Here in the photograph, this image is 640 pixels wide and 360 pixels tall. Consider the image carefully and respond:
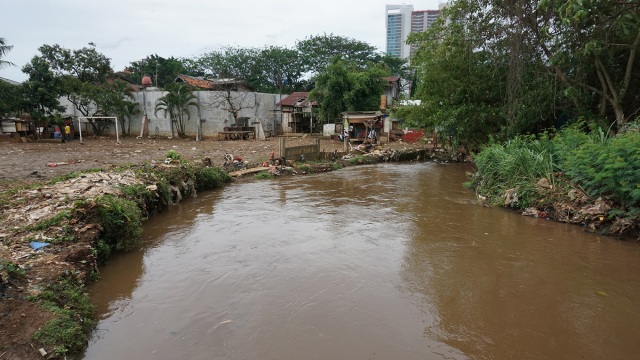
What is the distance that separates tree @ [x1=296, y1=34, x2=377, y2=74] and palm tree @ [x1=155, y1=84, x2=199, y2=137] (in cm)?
1675

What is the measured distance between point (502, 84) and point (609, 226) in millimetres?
9173

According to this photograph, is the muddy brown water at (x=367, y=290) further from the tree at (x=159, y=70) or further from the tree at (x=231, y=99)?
the tree at (x=159, y=70)

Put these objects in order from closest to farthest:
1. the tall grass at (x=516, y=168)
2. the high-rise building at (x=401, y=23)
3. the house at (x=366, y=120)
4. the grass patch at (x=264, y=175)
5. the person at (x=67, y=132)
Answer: the tall grass at (x=516, y=168), the grass patch at (x=264, y=175), the house at (x=366, y=120), the person at (x=67, y=132), the high-rise building at (x=401, y=23)

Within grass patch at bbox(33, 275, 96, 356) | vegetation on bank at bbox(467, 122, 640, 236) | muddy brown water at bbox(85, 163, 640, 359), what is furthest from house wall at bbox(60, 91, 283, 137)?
grass patch at bbox(33, 275, 96, 356)

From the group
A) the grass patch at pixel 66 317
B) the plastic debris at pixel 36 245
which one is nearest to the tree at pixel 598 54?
the grass patch at pixel 66 317

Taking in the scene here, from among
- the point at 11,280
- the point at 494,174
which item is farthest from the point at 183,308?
the point at 494,174

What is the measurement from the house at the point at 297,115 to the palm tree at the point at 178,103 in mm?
6990

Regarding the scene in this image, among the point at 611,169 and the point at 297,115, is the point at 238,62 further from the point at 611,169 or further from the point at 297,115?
the point at 611,169

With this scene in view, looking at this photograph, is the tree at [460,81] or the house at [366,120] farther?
the house at [366,120]

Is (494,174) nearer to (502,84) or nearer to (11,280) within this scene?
(502,84)

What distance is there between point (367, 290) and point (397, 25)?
69220 mm

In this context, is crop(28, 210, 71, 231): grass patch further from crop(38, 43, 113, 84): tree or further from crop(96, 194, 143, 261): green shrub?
crop(38, 43, 113, 84): tree

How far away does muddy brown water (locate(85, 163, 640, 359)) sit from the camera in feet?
12.3

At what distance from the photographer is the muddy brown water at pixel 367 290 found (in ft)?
12.3
